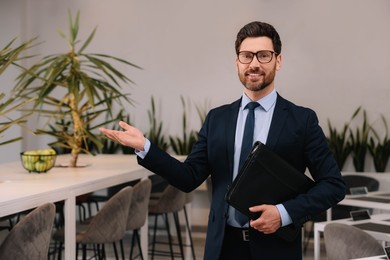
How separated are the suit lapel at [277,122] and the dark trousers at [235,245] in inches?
12.0

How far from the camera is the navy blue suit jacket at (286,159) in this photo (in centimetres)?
212

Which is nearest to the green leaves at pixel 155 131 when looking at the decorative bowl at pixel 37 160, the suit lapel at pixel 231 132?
the decorative bowl at pixel 37 160

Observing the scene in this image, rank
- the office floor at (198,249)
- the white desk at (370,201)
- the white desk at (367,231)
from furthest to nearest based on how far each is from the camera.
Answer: the office floor at (198,249) < the white desk at (370,201) < the white desk at (367,231)

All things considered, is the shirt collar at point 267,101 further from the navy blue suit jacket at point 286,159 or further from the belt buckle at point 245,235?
the belt buckle at point 245,235

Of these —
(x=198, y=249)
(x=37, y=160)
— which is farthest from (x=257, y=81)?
(x=198, y=249)

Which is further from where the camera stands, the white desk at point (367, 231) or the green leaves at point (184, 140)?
the green leaves at point (184, 140)

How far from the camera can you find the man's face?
210 cm

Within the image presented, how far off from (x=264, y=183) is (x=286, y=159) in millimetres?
145

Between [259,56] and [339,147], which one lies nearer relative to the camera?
[259,56]

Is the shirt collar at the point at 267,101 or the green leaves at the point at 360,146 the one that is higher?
the shirt collar at the point at 267,101

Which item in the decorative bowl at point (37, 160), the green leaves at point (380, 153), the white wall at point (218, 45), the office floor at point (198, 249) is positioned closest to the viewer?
the decorative bowl at point (37, 160)

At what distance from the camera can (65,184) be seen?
360 cm

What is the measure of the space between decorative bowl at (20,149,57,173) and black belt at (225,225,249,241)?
2277 mm

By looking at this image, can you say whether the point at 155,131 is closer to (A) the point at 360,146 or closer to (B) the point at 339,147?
(B) the point at 339,147
